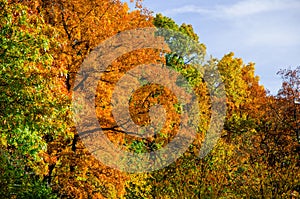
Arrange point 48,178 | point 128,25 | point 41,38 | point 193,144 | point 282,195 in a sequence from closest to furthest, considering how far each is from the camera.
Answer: point 41,38, point 48,178, point 128,25, point 282,195, point 193,144

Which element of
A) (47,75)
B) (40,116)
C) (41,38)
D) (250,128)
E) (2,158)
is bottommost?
(2,158)

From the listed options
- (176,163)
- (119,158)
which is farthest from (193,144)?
(119,158)

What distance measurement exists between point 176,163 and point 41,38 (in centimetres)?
1732

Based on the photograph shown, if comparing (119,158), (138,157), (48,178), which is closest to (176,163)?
(138,157)

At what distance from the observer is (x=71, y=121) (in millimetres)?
18266

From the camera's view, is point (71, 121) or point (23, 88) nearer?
point (23, 88)

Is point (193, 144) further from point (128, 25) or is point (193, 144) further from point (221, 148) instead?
point (128, 25)

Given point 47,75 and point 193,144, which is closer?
point 47,75

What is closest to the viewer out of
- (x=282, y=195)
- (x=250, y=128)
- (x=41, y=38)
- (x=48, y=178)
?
(x=41, y=38)

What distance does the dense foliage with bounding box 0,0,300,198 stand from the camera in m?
15.2

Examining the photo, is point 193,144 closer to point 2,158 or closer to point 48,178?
point 48,178

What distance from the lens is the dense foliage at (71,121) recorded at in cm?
1520

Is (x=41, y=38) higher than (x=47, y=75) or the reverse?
higher

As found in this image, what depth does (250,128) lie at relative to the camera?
4334cm
